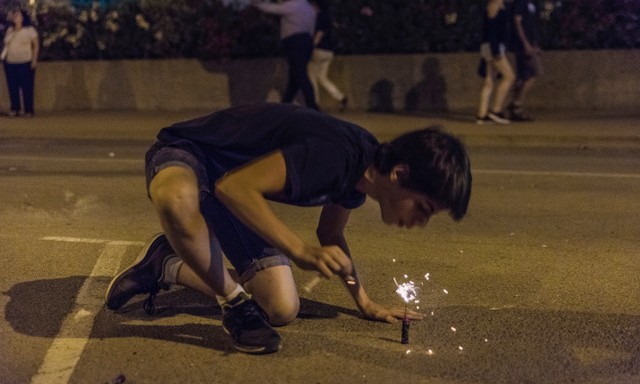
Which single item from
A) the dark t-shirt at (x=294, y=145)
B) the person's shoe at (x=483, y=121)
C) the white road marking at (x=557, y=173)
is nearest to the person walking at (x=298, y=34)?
the person's shoe at (x=483, y=121)

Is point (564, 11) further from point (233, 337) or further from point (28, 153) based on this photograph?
point (233, 337)

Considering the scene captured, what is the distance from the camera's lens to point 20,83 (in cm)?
1421

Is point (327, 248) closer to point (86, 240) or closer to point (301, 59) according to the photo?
point (86, 240)

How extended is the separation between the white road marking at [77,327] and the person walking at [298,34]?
276 inches

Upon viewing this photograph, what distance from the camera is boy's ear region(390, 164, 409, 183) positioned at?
338 centimetres

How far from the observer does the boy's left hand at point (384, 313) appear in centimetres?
427

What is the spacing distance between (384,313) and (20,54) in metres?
11.2

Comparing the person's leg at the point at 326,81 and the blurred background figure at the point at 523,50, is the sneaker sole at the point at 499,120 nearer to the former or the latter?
the blurred background figure at the point at 523,50

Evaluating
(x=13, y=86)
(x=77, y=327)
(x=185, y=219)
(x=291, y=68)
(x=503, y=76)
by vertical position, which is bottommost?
(x=13, y=86)

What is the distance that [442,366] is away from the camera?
378 cm

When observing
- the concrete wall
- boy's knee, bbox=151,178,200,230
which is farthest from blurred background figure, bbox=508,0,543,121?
boy's knee, bbox=151,178,200,230

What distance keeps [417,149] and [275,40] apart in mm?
11362

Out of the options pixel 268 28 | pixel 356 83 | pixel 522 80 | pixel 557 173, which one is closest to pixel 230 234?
pixel 557 173

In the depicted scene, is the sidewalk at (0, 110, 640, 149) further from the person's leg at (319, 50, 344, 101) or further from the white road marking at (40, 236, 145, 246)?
the white road marking at (40, 236, 145, 246)
